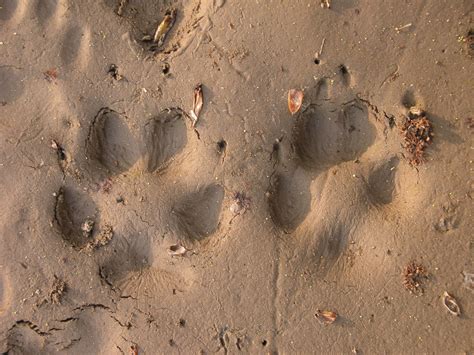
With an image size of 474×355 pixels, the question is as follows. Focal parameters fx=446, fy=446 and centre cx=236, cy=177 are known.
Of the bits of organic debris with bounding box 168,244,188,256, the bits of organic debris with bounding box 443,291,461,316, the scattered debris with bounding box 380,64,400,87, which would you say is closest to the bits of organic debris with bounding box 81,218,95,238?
the bits of organic debris with bounding box 168,244,188,256

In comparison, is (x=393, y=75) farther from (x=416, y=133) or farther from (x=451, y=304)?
(x=451, y=304)

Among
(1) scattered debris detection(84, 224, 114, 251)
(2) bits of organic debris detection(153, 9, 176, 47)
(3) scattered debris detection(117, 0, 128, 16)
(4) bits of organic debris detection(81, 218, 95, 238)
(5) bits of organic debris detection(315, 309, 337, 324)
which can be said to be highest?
(3) scattered debris detection(117, 0, 128, 16)

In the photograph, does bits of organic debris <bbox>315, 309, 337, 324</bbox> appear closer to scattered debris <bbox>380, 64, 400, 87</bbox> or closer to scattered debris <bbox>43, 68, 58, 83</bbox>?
scattered debris <bbox>380, 64, 400, 87</bbox>

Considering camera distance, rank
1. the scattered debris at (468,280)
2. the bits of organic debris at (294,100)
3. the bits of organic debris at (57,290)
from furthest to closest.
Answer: the bits of organic debris at (57,290)
the bits of organic debris at (294,100)
the scattered debris at (468,280)

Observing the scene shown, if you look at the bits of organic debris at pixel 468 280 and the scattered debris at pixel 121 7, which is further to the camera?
the scattered debris at pixel 121 7

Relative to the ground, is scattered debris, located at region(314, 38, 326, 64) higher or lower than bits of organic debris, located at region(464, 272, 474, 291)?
higher

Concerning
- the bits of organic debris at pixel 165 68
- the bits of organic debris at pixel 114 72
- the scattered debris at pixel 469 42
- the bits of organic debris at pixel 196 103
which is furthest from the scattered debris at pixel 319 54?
the bits of organic debris at pixel 114 72

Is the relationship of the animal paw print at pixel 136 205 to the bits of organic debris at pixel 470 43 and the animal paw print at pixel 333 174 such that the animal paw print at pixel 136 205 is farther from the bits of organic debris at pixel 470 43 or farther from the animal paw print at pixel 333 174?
the bits of organic debris at pixel 470 43

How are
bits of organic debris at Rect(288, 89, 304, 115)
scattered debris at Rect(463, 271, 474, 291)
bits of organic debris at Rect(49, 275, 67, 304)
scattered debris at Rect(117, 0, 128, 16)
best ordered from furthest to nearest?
scattered debris at Rect(117, 0, 128, 16) < bits of organic debris at Rect(49, 275, 67, 304) < bits of organic debris at Rect(288, 89, 304, 115) < scattered debris at Rect(463, 271, 474, 291)
